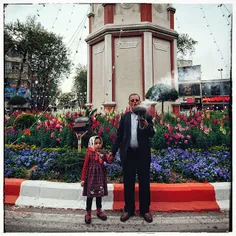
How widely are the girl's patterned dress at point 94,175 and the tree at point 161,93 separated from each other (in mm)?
3447

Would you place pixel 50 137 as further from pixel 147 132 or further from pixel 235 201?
pixel 235 201

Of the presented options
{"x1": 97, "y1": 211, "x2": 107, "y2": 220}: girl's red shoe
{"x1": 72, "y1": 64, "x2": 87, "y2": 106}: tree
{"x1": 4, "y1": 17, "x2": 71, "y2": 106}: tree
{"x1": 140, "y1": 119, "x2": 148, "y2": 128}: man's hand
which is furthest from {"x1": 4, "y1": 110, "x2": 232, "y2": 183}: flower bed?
{"x1": 72, "y1": 64, "x2": 87, "y2": 106}: tree

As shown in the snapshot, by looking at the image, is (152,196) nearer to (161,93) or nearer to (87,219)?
(87,219)

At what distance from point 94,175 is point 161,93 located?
3616 mm

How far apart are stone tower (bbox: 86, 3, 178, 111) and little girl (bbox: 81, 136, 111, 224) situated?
4051 millimetres

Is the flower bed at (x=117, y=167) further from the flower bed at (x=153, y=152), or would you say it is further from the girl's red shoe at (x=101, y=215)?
the girl's red shoe at (x=101, y=215)

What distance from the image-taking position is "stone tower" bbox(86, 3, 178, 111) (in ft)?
21.0

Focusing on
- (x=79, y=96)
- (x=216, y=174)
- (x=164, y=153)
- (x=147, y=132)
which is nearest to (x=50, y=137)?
(x=164, y=153)

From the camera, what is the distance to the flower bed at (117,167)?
Answer: 3.02 m

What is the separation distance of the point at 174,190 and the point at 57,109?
3967mm

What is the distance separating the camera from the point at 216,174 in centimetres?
302

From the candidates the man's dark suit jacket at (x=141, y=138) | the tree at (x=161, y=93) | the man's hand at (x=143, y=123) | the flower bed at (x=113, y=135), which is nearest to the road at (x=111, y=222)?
the man's dark suit jacket at (x=141, y=138)

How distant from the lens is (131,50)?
653 cm

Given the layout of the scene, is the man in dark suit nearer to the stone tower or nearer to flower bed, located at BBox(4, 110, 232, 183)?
flower bed, located at BBox(4, 110, 232, 183)
